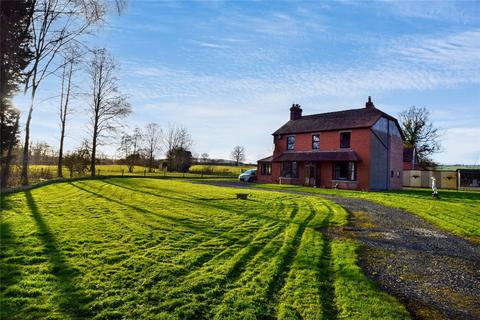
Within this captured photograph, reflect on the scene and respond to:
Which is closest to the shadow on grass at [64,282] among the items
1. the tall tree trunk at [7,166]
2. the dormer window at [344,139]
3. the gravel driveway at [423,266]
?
the gravel driveway at [423,266]

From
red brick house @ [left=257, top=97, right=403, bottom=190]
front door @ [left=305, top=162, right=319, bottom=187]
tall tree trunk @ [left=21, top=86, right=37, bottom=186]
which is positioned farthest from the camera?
front door @ [left=305, top=162, right=319, bottom=187]

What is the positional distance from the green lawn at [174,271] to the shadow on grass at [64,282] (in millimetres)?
14

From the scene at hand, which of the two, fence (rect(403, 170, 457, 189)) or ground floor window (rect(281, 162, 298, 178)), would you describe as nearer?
ground floor window (rect(281, 162, 298, 178))

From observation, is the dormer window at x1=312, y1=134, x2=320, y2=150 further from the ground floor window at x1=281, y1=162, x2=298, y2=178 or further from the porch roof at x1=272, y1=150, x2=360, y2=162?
the ground floor window at x1=281, y1=162, x2=298, y2=178

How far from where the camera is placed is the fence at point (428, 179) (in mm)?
34781

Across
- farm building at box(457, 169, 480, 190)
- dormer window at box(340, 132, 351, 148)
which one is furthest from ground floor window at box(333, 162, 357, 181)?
farm building at box(457, 169, 480, 190)

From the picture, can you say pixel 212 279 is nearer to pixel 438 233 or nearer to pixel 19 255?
pixel 19 255

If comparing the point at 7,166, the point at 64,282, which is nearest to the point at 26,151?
the point at 7,166

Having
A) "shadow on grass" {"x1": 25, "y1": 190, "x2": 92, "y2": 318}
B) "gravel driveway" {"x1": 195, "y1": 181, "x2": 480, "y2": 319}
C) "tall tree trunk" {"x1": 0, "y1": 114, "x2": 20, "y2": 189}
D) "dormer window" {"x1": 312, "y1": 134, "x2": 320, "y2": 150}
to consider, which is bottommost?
"gravel driveway" {"x1": 195, "y1": 181, "x2": 480, "y2": 319}

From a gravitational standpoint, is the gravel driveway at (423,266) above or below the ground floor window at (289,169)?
below

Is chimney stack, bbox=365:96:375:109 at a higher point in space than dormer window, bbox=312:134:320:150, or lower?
higher

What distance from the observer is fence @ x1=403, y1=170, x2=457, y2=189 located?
3478 cm

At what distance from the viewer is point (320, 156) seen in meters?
29.4

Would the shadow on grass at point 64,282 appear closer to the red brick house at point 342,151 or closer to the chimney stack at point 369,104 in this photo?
the red brick house at point 342,151
